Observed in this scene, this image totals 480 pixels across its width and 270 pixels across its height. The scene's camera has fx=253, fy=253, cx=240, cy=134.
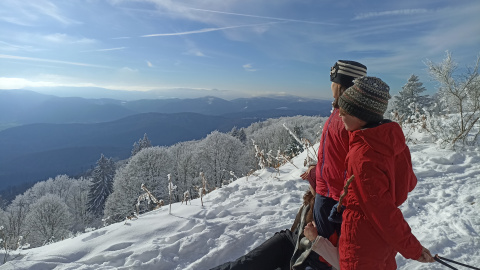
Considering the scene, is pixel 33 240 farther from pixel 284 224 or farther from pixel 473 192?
pixel 473 192

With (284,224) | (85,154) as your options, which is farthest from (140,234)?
(85,154)

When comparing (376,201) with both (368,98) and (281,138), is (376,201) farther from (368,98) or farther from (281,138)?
(281,138)

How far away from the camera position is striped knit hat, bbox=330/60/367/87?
1.93 metres

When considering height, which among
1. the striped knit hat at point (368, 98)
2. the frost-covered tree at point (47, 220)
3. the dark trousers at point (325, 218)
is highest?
the striped knit hat at point (368, 98)

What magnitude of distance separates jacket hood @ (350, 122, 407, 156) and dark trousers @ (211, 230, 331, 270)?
135cm

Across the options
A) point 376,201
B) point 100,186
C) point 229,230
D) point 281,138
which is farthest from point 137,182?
point 281,138

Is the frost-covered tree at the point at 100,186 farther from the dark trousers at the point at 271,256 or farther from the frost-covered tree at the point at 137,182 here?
the dark trousers at the point at 271,256

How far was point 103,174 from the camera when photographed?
4119 cm

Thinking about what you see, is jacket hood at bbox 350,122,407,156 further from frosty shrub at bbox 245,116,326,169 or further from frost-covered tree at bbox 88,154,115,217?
frost-covered tree at bbox 88,154,115,217

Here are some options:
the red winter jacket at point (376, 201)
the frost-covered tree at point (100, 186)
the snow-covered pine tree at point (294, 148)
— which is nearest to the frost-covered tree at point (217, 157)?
the snow-covered pine tree at point (294, 148)

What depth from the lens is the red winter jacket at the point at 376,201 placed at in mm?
1430

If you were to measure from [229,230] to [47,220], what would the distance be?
38.6 metres

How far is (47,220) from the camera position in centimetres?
3234

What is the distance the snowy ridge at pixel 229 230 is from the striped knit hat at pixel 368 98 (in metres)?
2.45
